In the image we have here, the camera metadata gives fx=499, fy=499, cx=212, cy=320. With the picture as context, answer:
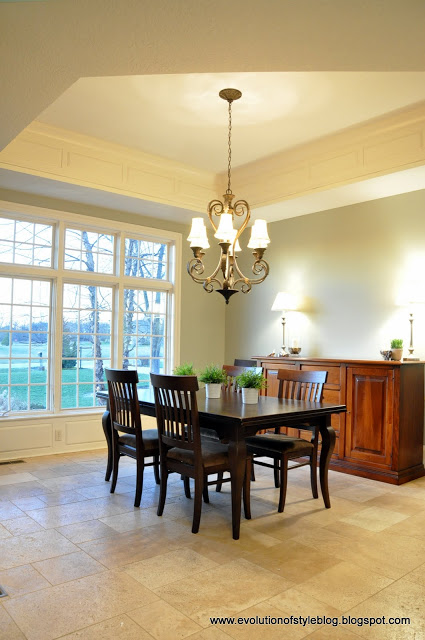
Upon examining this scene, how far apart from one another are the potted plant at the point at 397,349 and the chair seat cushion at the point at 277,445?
1463 mm

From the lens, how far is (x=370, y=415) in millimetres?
4523

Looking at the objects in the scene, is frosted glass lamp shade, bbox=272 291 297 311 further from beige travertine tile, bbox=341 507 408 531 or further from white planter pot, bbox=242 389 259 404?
beige travertine tile, bbox=341 507 408 531

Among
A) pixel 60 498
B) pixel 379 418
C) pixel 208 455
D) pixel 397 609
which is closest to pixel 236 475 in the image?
pixel 208 455

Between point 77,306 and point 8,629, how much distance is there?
157 inches

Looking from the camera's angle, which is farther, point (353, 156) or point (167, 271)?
point (167, 271)

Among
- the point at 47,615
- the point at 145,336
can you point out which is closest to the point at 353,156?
the point at 145,336

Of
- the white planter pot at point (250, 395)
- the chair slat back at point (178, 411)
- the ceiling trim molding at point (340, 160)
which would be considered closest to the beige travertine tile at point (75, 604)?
the chair slat back at point (178, 411)

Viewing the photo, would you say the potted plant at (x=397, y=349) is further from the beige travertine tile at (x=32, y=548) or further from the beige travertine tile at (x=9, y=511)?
the beige travertine tile at (x=9, y=511)

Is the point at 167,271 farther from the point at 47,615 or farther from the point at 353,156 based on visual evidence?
the point at 47,615

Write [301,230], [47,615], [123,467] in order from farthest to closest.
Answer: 1. [301,230]
2. [123,467]
3. [47,615]

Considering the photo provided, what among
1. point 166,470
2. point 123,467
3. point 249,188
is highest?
point 249,188

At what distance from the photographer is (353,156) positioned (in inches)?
188

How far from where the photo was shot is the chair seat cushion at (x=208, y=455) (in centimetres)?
314

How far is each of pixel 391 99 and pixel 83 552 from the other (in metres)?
3.98
